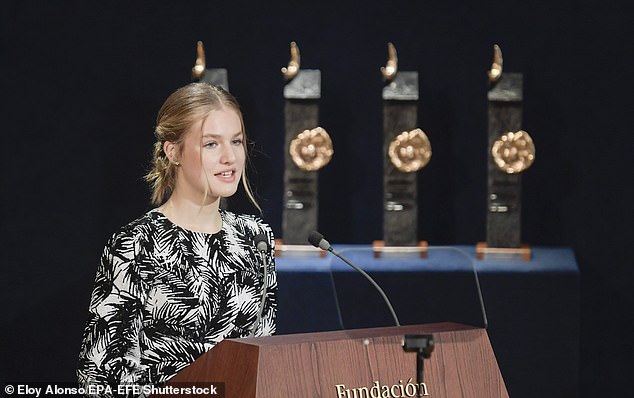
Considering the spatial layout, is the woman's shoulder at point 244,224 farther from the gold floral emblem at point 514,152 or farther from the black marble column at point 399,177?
the gold floral emblem at point 514,152

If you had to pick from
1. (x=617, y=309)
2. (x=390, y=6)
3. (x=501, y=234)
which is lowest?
(x=617, y=309)

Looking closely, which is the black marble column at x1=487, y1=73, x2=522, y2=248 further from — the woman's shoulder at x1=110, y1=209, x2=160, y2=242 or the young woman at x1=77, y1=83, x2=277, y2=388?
the woman's shoulder at x1=110, y1=209, x2=160, y2=242

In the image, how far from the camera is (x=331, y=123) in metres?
4.39

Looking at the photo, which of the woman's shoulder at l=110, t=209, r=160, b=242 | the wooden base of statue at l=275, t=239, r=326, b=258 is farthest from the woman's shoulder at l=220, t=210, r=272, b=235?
the wooden base of statue at l=275, t=239, r=326, b=258

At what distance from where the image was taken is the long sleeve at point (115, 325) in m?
2.30

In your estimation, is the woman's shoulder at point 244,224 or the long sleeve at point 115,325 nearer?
the long sleeve at point 115,325

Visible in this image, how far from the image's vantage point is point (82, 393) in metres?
2.32

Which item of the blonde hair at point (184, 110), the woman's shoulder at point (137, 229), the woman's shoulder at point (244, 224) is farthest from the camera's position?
the woman's shoulder at point (244, 224)

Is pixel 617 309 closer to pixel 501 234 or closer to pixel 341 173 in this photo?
pixel 501 234

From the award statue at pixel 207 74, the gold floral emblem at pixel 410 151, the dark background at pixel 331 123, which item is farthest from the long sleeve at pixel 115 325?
the dark background at pixel 331 123

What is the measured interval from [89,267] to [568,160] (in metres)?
2.19

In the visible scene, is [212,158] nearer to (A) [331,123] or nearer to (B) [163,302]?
(B) [163,302]

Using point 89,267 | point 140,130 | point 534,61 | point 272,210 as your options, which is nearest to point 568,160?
point 534,61

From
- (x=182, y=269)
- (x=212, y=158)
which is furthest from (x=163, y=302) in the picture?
(x=212, y=158)
